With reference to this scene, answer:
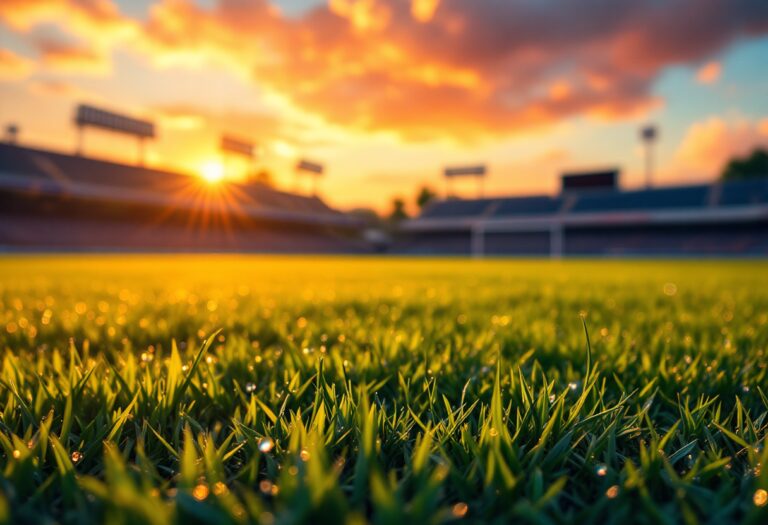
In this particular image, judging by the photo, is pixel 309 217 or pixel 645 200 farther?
pixel 309 217

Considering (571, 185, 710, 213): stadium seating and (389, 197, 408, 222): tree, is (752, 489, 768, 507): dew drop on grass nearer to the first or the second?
(571, 185, 710, 213): stadium seating

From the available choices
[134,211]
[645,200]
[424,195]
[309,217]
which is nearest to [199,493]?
[134,211]

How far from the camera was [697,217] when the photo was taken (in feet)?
122

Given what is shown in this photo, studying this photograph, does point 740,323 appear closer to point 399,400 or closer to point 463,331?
point 463,331

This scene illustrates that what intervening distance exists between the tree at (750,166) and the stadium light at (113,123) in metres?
66.5

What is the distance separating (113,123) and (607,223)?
156ft

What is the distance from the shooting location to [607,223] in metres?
41.2

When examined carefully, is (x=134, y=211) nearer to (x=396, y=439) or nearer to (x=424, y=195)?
(x=396, y=439)

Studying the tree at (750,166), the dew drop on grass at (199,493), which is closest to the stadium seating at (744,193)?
the tree at (750,166)

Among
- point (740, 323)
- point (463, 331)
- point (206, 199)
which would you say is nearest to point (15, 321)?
point (463, 331)

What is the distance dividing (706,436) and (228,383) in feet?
3.50

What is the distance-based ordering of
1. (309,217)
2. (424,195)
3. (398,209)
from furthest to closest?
(398,209) < (424,195) < (309,217)

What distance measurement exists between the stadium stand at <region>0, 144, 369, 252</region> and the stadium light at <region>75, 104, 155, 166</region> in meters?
6.17

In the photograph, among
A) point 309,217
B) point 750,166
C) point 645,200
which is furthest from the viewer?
point 750,166
